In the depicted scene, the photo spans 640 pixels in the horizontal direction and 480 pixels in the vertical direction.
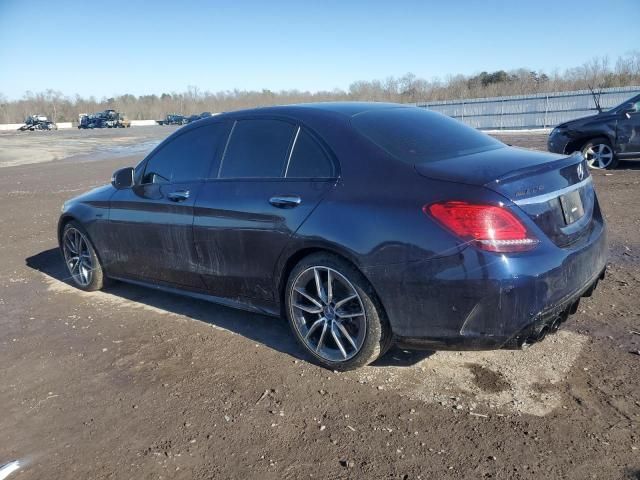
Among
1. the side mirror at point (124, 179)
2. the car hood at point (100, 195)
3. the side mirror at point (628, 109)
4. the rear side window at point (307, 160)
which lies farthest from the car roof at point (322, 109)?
the side mirror at point (628, 109)

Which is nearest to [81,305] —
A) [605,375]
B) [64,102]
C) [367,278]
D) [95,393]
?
[95,393]

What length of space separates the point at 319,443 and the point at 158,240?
93.1 inches

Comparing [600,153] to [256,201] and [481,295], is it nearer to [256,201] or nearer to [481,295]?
[256,201]

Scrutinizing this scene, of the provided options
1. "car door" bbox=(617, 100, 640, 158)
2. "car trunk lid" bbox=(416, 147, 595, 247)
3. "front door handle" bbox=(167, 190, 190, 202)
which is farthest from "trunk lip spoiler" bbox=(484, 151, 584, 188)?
"car door" bbox=(617, 100, 640, 158)

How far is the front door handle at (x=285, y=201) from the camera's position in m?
3.49

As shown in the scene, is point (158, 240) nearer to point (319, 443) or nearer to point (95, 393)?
point (95, 393)

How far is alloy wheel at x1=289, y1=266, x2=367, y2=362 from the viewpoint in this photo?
3.36 meters

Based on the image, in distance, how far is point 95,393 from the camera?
343cm

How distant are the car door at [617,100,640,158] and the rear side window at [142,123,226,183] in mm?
9099

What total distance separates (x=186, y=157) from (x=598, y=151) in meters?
9.40

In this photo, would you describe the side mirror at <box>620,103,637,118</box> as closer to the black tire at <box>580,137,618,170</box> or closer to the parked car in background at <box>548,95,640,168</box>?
the parked car in background at <box>548,95,640,168</box>

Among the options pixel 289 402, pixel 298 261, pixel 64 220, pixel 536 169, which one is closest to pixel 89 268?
pixel 64 220

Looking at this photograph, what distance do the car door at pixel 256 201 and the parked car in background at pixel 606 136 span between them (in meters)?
8.95

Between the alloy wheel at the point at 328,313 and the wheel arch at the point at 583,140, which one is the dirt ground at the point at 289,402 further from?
the wheel arch at the point at 583,140
